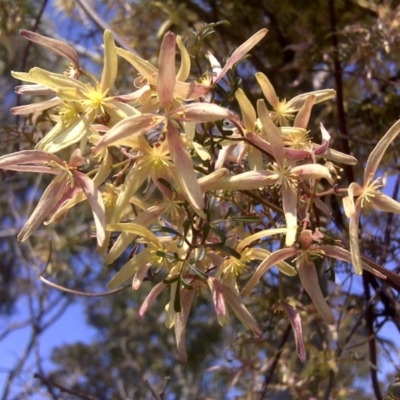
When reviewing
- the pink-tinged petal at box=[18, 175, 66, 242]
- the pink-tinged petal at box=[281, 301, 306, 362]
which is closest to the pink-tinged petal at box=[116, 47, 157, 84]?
the pink-tinged petal at box=[18, 175, 66, 242]

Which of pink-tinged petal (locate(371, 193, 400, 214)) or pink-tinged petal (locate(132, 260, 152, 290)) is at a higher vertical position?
pink-tinged petal (locate(132, 260, 152, 290))

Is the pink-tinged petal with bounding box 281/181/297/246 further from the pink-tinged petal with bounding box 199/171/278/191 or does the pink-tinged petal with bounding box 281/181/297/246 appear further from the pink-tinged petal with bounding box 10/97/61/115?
the pink-tinged petal with bounding box 10/97/61/115

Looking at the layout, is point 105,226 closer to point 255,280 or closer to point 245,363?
point 255,280

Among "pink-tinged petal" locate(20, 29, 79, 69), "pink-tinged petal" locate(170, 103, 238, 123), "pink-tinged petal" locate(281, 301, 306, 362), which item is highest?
"pink-tinged petal" locate(20, 29, 79, 69)

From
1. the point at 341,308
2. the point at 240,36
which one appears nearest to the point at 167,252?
the point at 341,308

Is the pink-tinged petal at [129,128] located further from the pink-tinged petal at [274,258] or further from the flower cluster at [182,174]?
the pink-tinged petal at [274,258]

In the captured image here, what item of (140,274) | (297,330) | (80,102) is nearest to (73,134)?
(80,102)

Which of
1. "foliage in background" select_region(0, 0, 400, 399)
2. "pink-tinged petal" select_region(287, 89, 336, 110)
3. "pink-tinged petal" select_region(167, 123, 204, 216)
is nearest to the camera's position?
"pink-tinged petal" select_region(167, 123, 204, 216)
